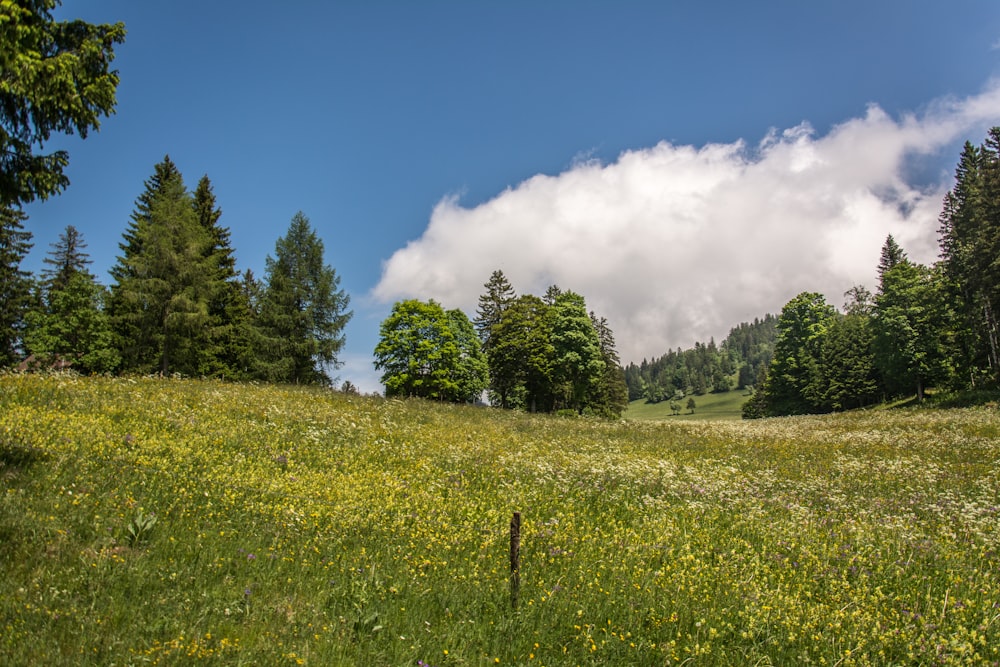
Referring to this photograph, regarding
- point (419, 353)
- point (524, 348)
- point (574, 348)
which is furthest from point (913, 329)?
point (419, 353)

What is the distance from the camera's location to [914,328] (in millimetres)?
48531

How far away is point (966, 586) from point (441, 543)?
7432 mm

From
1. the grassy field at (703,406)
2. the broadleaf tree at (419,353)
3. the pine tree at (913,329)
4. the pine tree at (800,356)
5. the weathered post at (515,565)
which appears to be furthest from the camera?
the grassy field at (703,406)

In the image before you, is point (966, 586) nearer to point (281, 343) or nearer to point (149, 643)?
point (149, 643)

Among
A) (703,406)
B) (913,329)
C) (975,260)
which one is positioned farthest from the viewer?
(703,406)

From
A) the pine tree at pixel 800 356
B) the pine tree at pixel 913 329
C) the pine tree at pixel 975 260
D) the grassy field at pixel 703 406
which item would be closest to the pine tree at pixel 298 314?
the pine tree at pixel 975 260

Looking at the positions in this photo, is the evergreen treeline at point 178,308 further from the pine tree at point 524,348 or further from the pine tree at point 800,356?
the pine tree at point 800,356

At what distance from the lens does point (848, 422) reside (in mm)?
28984

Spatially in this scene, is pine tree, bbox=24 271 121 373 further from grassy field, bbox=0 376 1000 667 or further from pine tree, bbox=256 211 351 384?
grassy field, bbox=0 376 1000 667

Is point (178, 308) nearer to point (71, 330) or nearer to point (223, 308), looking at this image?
point (223, 308)

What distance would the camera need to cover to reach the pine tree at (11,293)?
1481 inches

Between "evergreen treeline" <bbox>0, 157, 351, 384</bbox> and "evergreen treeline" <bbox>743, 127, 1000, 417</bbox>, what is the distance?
44113mm

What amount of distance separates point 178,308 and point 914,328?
60958 mm

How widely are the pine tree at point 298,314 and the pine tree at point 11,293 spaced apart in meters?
20.7
